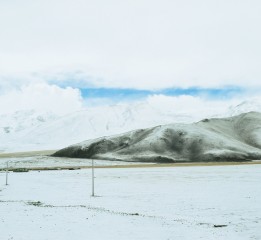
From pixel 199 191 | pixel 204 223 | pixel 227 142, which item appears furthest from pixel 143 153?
pixel 204 223

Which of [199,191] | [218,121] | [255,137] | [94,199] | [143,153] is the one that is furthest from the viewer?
[218,121]

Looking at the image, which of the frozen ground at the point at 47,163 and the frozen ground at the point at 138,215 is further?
the frozen ground at the point at 47,163

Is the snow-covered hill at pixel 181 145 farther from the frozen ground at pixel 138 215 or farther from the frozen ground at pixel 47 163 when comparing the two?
the frozen ground at pixel 138 215

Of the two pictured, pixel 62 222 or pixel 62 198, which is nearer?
pixel 62 222

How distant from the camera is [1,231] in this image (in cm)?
2070

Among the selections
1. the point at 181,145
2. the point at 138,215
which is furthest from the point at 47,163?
the point at 138,215

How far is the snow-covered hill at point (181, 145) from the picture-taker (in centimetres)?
14150

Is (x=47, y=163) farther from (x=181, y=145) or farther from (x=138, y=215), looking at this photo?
(x=138, y=215)

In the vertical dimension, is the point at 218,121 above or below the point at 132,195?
above

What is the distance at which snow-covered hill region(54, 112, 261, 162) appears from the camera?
142 metres

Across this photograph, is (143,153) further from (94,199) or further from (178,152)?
(94,199)

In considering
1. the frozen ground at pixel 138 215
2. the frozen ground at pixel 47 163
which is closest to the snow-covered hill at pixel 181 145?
the frozen ground at pixel 47 163

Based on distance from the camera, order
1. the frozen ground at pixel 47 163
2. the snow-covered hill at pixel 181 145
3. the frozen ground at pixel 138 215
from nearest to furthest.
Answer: the frozen ground at pixel 138 215 → the frozen ground at pixel 47 163 → the snow-covered hill at pixel 181 145

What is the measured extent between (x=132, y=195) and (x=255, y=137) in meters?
144
